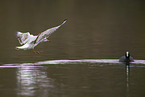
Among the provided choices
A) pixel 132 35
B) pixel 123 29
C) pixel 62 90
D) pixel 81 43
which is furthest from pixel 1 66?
pixel 123 29

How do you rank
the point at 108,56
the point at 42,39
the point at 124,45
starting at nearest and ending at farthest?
the point at 42,39 < the point at 108,56 < the point at 124,45

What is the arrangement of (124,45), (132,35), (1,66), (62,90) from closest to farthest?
(62,90) → (1,66) → (124,45) → (132,35)

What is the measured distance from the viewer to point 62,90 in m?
19.2

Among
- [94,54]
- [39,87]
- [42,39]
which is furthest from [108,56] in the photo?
[39,87]

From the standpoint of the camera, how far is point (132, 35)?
40438 mm

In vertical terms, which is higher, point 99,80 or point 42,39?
point 42,39

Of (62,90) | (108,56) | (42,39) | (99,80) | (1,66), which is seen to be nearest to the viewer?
(62,90)

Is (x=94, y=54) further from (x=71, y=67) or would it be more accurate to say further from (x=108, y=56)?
(x=71, y=67)

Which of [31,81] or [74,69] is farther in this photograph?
[74,69]

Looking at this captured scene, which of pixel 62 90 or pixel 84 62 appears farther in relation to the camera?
pixel 84 62

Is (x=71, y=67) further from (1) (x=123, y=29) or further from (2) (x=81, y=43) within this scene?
(1) (x=123, y=29)

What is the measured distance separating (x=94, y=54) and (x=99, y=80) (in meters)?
→ 7.60

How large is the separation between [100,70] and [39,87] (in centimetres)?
420

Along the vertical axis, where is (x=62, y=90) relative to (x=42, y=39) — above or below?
below
